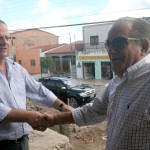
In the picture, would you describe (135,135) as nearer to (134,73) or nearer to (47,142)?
(134,73)

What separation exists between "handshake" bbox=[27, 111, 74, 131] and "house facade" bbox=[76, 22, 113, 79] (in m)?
22.7

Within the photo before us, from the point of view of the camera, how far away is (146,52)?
6.70 ft

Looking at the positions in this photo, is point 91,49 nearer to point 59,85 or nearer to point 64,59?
point 64,59

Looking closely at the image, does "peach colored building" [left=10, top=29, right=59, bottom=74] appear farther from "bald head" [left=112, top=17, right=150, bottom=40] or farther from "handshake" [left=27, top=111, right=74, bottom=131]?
"bald head" [left=112, top=17, right=150, bottom=40]

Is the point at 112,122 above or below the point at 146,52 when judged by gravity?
below

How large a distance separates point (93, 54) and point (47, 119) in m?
24.4

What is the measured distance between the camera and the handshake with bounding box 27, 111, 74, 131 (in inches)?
102

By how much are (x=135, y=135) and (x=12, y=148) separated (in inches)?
52.5

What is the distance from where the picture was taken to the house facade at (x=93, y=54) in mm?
26141

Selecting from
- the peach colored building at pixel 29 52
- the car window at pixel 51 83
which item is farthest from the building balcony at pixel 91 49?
the car window at pixel 51 83

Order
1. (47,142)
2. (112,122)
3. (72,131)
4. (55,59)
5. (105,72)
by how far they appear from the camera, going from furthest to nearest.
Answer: (55,59)
(105,72)
(72,131)
(47,142)
(112,122)

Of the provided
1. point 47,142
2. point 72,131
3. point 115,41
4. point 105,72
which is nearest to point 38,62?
point 105,72

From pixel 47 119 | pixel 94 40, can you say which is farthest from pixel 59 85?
pixel 94 40

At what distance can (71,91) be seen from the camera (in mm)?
13984
